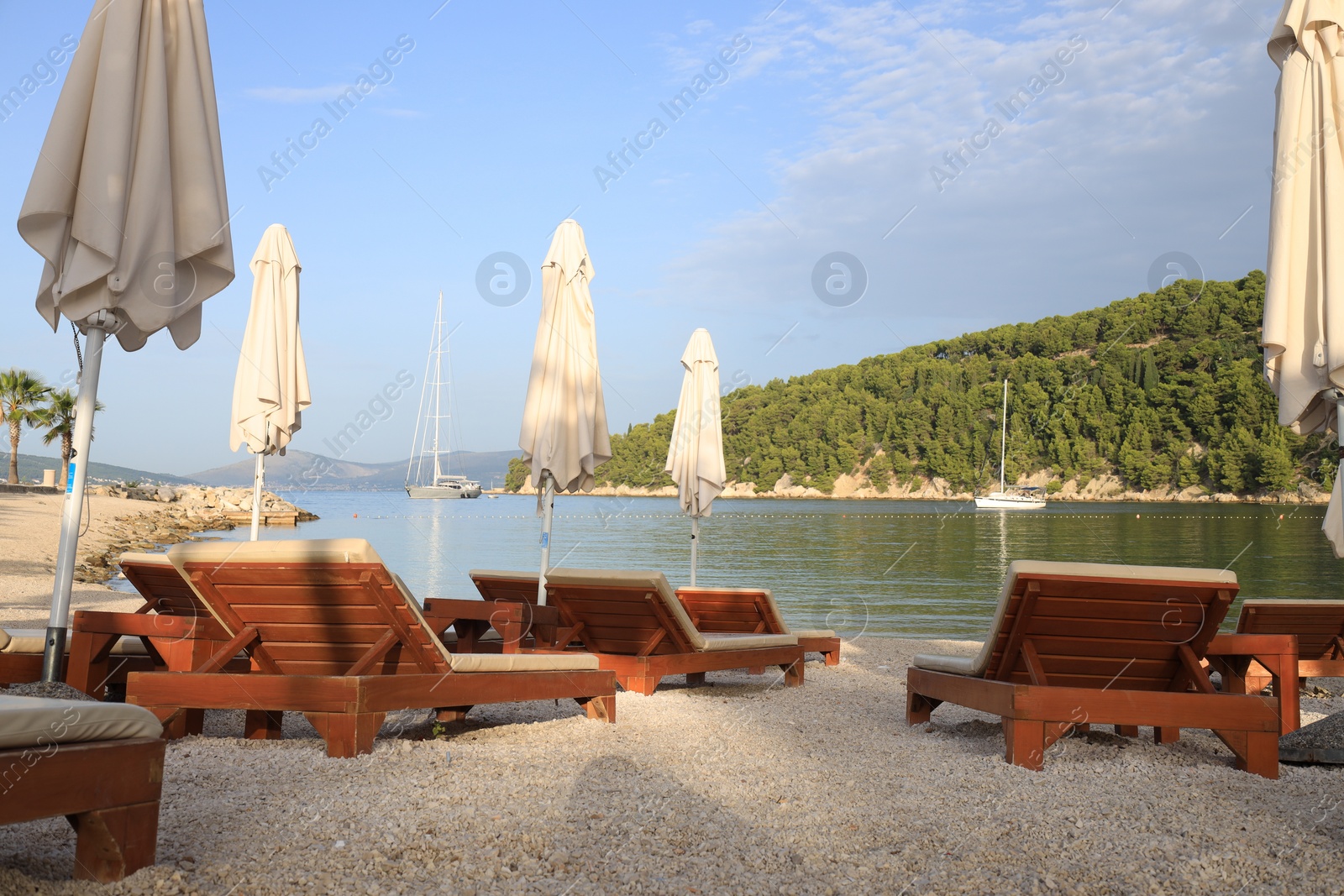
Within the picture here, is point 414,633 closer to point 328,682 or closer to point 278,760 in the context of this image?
point 328,682

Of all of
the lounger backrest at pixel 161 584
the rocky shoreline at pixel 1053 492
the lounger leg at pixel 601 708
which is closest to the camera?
the lounger backrest at pixel 161 584

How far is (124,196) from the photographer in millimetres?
4125

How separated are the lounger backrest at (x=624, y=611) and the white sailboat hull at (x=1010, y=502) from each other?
74.0m

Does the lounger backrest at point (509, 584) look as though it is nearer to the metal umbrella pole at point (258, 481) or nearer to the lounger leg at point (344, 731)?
the metal umbrella pole at point (258, 481)

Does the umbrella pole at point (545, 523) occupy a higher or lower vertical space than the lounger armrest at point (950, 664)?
higher

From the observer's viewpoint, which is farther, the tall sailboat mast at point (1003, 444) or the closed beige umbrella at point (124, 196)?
the tall sailboat mast at point (1003, 444)

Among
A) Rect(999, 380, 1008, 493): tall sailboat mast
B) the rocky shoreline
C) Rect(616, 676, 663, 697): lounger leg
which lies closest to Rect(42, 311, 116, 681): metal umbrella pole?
Rect(616, 676, 663, 697): lounger leg

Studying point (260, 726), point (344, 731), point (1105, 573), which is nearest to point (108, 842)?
point (344, 731)

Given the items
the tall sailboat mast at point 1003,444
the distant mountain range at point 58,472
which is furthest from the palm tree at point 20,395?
the tall sailboat mast at point 1003,444

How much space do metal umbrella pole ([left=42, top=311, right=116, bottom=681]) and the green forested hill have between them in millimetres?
69846

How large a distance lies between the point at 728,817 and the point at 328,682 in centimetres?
166

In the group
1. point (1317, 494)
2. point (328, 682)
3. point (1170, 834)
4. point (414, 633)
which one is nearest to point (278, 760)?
point (328, 682)

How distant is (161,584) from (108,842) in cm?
292

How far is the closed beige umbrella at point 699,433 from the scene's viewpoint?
9.98 m
